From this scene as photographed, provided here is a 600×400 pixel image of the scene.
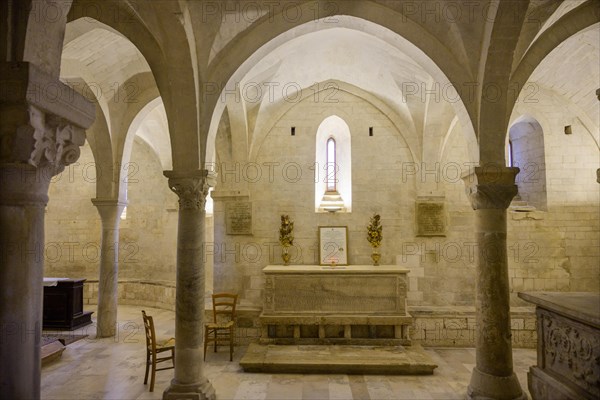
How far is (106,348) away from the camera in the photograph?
7770 mm

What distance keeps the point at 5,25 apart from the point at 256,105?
6.60 metres

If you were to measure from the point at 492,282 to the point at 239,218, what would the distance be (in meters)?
5.53

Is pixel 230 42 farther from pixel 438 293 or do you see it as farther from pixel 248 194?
pixel 438 293

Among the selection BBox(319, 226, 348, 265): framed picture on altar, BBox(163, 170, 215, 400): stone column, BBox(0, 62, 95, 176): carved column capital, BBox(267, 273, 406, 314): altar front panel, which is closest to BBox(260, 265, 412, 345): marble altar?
BBox(267, 273, 406, 314): altar front panel

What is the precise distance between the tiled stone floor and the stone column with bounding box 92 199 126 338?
74 cm

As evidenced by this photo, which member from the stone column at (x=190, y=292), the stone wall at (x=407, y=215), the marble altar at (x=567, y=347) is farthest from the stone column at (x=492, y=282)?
the stone column at (x=190, y=292)

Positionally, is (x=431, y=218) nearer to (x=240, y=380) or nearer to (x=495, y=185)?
(x=495, y=185)

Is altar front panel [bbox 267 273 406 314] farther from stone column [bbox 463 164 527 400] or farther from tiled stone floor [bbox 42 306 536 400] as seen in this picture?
stone column [bbox 463 164 527 400]

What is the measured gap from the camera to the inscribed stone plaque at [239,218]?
9164 millimetres

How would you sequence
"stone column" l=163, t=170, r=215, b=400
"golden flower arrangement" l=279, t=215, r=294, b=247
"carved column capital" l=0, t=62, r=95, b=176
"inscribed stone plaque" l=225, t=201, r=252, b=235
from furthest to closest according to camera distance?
"inscribed stone plaque" l=225, t=201, r=252, b=235 < "golden flower arrangement" l=279, t=215, r=294, b=247 < "stone column" l=163, t=170, r=215, b=400 < "carved column capital" l=0, t=62, r=95, b=176

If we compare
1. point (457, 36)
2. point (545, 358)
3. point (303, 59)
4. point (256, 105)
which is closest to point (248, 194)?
point (256, 105)

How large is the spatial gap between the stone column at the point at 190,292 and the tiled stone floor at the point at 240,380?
62 centimetres

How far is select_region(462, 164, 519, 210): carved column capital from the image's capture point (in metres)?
5.16

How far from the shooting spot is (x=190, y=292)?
5285 mm
